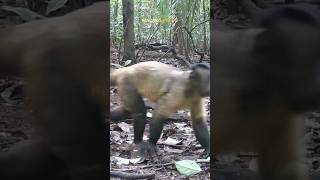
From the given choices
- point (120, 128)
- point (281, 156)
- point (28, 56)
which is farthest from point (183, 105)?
point (28, 56)

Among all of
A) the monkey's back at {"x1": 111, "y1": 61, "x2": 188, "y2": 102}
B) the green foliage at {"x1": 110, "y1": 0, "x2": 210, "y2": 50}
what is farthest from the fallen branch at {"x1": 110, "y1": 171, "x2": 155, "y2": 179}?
the green foliage at {"x1": 110, "y1": 0, "x2": 210, "y2": 50}

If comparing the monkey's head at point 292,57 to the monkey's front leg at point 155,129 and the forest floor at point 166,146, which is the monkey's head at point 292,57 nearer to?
the forest floor at point 166,146

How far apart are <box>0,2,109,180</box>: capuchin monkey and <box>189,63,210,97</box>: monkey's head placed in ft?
3.67

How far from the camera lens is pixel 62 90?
1.92 metres

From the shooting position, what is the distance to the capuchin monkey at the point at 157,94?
3.15 m

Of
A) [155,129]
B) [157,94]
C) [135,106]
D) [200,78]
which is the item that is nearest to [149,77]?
[157,94]

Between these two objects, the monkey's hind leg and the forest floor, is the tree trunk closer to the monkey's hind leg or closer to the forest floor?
the forest floor

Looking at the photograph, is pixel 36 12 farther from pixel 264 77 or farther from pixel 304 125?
pixel 304 125

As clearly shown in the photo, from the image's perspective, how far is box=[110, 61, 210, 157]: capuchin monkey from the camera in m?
3.15

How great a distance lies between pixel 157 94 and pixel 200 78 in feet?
1.79

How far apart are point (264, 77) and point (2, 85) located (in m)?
1.13

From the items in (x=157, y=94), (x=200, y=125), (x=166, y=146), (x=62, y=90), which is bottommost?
(x=166, y=146)

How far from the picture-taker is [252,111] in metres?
1.91

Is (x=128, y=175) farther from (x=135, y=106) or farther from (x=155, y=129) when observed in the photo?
(x=135, y=106)
